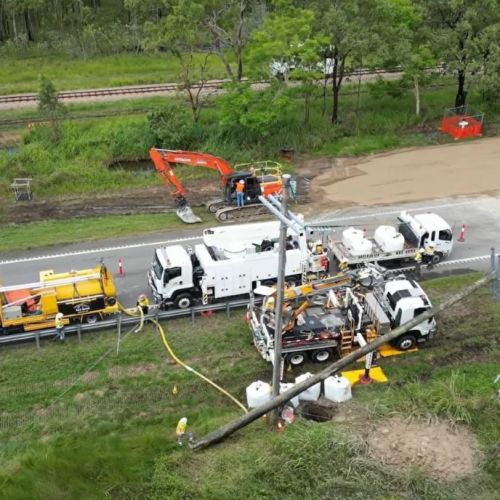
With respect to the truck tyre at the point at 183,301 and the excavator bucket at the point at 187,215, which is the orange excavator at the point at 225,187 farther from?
the truck tyre at the point at 183,301

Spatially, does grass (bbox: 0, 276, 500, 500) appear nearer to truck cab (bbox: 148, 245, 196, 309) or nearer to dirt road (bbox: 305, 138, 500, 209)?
truck cab (bbox: 148, 245, 196, 309)

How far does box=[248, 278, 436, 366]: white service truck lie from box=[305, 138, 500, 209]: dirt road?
40.3 feet

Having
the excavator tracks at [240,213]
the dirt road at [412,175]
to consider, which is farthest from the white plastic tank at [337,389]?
the dirt road at [412,175]

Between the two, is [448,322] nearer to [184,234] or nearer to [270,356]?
[270,356]

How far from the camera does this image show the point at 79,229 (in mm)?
31625

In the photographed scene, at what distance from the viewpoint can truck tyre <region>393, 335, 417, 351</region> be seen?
69.8ft

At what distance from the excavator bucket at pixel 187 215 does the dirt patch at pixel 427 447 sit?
670 inches

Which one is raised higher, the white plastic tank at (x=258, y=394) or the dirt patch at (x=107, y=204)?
the dirt patch at (x=107, y=204)

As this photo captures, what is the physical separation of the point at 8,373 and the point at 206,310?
696 cm

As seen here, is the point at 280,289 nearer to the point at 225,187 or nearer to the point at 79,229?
the point at 225,187

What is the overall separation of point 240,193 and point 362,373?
13984 millimetres

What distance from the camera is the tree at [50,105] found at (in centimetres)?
4038

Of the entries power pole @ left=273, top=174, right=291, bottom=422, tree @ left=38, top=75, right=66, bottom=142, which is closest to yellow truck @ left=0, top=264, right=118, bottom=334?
power pole @ left=273, top=174, right=291, bottom=422

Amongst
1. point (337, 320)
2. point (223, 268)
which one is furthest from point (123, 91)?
point (337, 320)
